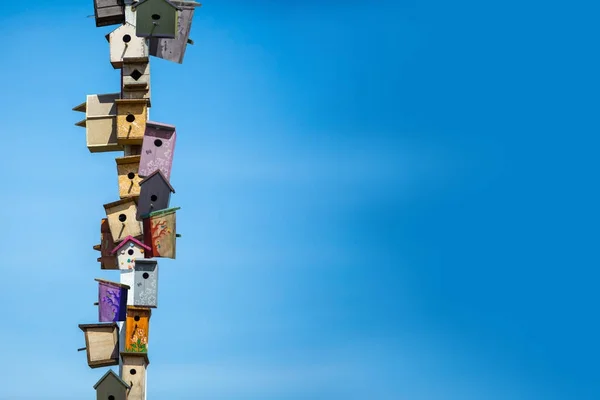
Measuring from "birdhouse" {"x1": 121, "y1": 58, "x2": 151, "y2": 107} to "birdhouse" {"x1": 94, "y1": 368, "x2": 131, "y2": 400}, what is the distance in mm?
3100

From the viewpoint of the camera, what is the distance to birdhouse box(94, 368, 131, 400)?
477 inches

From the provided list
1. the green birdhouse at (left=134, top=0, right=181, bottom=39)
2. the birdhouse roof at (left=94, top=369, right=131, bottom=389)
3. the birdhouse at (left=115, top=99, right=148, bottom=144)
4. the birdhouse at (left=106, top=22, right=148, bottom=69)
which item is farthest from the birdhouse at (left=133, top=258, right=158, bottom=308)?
the green birdhouse at (left=134, top=0, right=181, bottom=39)

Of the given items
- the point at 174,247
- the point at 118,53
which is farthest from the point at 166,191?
the point at 118,53

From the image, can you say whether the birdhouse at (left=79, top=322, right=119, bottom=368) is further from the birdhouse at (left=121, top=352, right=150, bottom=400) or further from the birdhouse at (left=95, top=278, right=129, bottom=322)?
Answer: the birdhouse at (left=121, top=352, right=150, bottom=400)

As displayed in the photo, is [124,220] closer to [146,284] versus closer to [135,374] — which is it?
[146,284]

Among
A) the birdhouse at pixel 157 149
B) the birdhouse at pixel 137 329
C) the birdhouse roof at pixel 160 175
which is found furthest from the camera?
the birdhouse at pixel 157 149

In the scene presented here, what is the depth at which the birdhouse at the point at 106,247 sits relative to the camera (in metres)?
12.8

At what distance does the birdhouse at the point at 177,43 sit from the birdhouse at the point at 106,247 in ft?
6.48

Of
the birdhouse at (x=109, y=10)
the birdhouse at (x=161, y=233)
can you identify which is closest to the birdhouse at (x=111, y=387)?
the birdhouse at (x=161, y=233)

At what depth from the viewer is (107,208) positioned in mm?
12602

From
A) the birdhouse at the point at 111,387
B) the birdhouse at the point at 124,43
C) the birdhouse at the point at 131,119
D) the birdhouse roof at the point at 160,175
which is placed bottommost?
the birdhouse at the point at 111,387

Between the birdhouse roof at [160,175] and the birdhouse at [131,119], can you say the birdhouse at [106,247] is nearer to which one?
the birdhouse roof at [160,175]

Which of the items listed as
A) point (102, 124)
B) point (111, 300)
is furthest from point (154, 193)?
point (111, 300)

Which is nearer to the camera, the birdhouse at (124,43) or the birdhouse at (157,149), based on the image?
the birdhouse at (157,149)
